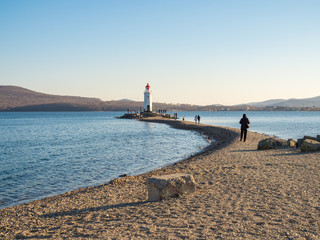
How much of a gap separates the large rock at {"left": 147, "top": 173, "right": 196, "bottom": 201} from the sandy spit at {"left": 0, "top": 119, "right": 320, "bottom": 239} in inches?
8.2

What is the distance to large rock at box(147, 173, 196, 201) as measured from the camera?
744cm

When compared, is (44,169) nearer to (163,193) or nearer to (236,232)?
(163,193)

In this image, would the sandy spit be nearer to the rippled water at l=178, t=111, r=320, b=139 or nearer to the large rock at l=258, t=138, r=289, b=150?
the large rock at l=258, t=138, r=289, b=150

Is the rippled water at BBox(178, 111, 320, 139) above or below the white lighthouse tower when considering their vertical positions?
below

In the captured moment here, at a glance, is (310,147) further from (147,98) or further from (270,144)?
(147,98)

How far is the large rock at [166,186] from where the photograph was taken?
7.44 metres

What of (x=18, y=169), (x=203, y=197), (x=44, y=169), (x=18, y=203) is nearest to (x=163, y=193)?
(x=203, y=197)

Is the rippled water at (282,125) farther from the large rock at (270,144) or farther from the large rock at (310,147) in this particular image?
the large rock at (310,147)

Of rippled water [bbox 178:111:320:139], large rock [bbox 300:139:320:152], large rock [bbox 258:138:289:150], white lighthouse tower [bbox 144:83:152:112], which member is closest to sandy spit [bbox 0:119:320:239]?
large rock [bbox 300:139:320:152]

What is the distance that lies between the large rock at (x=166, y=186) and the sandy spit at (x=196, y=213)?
21 centimetres

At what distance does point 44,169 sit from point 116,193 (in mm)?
8951

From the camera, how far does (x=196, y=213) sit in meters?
6.27

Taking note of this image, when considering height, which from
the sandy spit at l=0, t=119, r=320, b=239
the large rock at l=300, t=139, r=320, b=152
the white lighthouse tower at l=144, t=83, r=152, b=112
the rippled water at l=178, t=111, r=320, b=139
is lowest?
the rippled water at l=178, t=111, r=320, b=139

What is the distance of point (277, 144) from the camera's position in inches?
706
